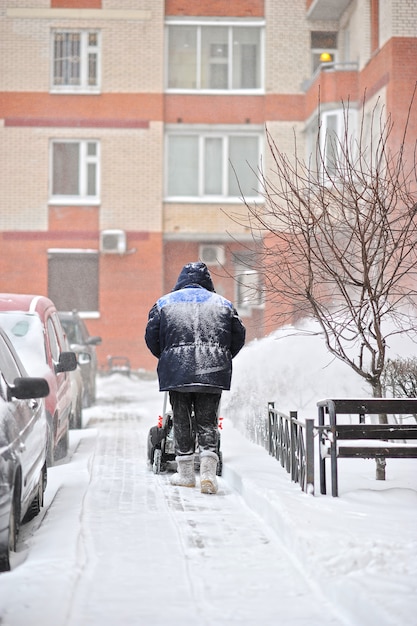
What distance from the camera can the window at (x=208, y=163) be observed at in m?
27.4

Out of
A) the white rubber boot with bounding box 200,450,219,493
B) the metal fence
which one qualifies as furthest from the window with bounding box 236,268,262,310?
the white rubber boot with bounding box 200,450,219,493

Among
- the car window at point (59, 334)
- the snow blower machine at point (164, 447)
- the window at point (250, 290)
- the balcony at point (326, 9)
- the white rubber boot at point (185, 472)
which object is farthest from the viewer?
the balcony at point (326, 9)

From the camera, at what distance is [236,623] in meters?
4.82

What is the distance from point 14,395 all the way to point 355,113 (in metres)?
19.4

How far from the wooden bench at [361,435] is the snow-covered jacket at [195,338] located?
0.91 metres

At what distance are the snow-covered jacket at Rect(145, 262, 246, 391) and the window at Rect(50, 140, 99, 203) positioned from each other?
19.1m

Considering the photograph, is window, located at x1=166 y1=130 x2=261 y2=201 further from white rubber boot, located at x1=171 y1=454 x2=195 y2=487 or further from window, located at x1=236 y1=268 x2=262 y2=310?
white rubber boot, located at x1=171 y1=454 x2=195 y2=487

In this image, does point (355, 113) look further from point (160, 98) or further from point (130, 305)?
point (130, 305)

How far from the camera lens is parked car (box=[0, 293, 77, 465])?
32.8 feet

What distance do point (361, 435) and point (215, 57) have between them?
21097 millimetres

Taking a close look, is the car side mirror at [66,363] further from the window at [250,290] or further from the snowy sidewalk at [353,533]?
the snowy sidewalk at [353,533]

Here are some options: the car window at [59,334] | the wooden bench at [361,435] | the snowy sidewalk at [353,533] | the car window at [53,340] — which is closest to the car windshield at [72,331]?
the car window at [59,334]

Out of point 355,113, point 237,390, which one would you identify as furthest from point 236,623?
point 355,113

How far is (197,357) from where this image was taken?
841 cm
